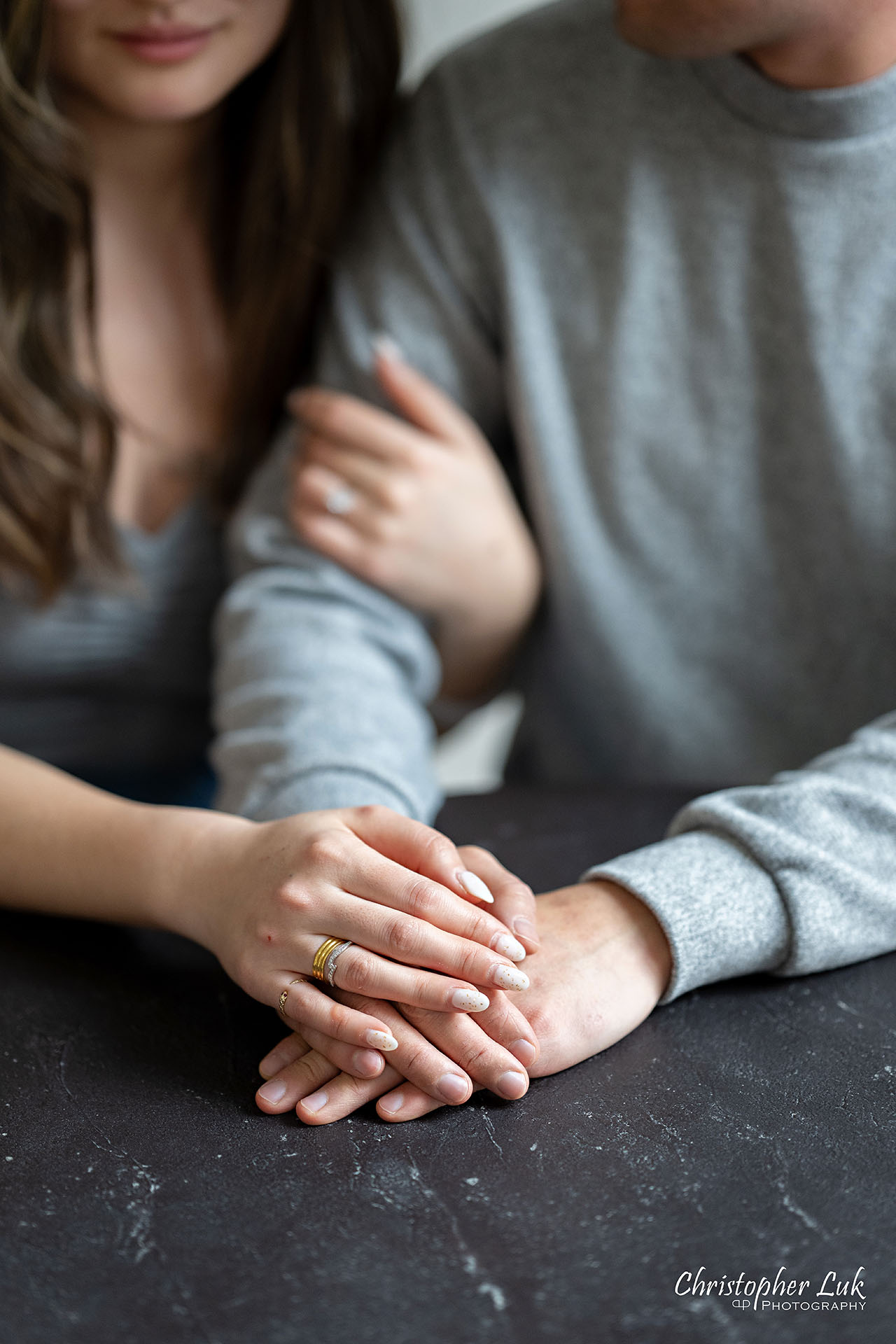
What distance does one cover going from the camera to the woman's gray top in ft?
3.70

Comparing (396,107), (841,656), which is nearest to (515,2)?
(396,107)

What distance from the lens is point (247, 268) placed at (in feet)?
3.59

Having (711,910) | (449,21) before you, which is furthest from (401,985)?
(449,21)

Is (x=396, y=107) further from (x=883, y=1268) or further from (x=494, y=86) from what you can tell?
(x=883, y=1268)

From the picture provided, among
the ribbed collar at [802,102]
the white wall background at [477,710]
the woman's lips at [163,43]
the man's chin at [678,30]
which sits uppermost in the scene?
the man's chin at [678,30]

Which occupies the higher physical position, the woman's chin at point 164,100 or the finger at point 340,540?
the woman's chin at point 164,100

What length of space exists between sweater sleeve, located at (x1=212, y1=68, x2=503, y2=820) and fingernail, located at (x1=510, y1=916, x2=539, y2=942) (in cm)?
18

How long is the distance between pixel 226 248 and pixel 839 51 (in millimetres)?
568

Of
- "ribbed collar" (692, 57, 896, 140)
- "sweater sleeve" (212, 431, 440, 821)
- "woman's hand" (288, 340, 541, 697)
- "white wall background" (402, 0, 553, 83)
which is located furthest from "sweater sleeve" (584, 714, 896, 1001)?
"white wall background" (402, 0, 553, 83)

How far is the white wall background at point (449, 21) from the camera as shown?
1.61 m

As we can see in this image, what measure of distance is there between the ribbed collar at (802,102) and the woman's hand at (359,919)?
2.04 feet

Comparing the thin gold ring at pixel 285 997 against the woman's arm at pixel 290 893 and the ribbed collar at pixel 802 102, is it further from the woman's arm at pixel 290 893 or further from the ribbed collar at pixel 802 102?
the ribbed collar at pixel 802 102

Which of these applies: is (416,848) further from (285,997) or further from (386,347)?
(386,347)

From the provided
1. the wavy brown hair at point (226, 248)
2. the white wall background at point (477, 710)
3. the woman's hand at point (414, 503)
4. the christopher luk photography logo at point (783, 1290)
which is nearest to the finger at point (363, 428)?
the woman's hand at point (414, 503)
